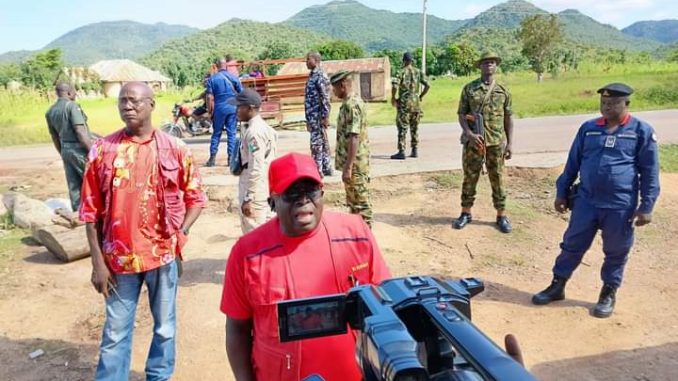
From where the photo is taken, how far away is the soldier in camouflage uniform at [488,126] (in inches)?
217

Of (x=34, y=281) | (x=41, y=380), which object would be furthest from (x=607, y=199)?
(x=34, y=281)

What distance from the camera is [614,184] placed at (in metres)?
3.82

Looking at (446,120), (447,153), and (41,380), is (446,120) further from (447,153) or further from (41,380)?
(41,380)

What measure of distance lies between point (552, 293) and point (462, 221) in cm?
183

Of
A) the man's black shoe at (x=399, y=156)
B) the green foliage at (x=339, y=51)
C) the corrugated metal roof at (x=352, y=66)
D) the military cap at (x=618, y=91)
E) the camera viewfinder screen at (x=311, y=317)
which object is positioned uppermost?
the green foliage at (x=339, y=51)

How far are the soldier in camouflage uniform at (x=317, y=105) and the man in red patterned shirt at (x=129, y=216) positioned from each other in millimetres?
4774

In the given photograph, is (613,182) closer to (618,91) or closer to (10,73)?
(618,91)

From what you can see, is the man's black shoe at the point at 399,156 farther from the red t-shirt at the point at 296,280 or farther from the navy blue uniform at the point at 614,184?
the red t-shirt at the point at 296,280

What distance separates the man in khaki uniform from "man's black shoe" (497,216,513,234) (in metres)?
2.96

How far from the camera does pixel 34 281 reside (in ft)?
16.1

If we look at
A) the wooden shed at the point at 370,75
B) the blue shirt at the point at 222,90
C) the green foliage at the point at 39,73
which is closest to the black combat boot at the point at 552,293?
the blue shirt at the point at 222,90

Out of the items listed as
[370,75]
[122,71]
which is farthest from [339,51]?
[370,75]

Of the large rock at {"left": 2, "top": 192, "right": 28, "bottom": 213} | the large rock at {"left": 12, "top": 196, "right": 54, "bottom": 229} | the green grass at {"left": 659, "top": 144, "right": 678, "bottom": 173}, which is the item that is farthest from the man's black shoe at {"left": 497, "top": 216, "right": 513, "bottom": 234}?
the large rock at {"left": 2, "top": 192, "right": 28, "bottom": 213}

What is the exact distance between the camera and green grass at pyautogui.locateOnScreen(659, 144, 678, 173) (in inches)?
320
